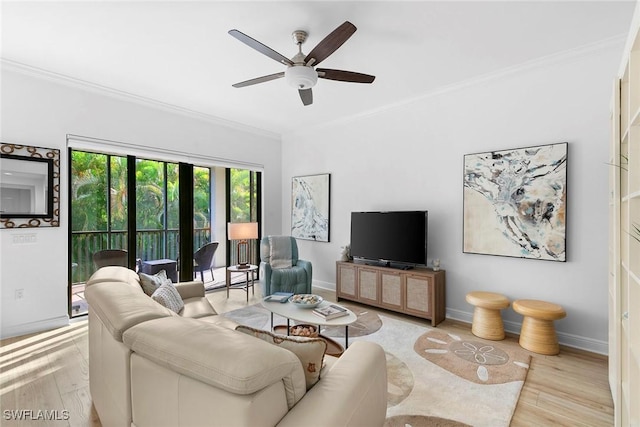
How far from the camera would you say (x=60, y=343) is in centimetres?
304

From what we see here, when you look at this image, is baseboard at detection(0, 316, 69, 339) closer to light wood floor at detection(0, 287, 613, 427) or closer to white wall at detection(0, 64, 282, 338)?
white wall at detection(0, 64, 282, 338)

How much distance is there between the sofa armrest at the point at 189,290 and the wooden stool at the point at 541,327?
9.87 ft

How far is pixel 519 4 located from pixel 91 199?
4720mm

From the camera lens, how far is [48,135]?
133 inches

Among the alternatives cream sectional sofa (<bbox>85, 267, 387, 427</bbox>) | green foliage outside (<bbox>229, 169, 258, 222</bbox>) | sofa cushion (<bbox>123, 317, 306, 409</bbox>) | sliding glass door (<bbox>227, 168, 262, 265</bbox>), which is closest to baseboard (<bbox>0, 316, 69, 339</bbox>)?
sliding glass door (<bbox>227, 168, 262, 265</bbox>)

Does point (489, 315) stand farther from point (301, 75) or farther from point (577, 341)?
point (301, 75)

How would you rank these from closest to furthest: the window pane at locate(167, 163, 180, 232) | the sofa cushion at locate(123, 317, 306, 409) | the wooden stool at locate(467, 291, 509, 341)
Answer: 1. the sofa cushion at locate(123, 317, 306, 409)
2. the wooden stool at locate(467, 291, 509, 341)
3. the window pane at locate(167, 163, 180, 232)

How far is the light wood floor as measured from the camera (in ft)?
6.48

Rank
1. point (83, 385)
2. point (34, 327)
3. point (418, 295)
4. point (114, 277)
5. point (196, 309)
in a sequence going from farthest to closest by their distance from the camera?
point (418, 295), point (34, 327), point (196, 309), point (83, 385), point (114, 277)

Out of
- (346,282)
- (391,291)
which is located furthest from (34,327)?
(391,291)

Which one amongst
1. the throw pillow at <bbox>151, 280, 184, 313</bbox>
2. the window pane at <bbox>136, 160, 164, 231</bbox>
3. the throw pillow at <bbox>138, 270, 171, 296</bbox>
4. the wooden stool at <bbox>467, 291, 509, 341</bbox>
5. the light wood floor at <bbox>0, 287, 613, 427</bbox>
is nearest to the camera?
the light wood floor at <bbox>0, 287, 613, 427</bbox>

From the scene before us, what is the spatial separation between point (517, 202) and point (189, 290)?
3.37 metres

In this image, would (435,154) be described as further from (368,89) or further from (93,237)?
(93,237)

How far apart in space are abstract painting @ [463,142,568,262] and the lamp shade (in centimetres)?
300
